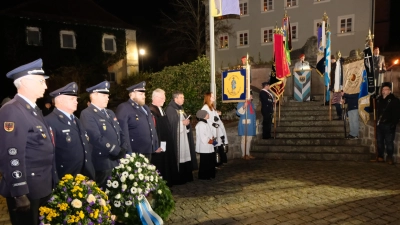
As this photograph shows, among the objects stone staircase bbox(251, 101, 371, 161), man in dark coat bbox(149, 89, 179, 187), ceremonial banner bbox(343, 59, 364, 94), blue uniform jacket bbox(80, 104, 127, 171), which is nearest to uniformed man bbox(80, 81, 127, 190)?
blue uniform jacket bbox(80, 104, 127, 171)

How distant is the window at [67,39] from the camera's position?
86.5 ft

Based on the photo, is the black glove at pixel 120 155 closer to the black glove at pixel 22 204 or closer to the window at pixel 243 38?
the black glove at pixel 22 204

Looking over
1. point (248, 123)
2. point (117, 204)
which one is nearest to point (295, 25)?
point (248, 123)

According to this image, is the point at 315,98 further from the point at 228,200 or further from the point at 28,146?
the point at 28,146

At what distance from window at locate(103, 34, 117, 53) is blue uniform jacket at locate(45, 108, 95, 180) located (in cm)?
2628

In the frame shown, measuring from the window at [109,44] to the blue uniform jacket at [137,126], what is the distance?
24.7m

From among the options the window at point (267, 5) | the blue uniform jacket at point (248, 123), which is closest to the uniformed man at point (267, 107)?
the blue uniform jacket at point (248, 123)

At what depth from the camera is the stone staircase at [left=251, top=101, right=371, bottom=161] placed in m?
9.53

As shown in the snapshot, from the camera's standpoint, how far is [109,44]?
29.0 meters

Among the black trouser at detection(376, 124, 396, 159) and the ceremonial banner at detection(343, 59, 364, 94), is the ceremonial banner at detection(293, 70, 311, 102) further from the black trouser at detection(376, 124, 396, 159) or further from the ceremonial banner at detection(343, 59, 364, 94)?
the black trouser at detection(376, 124, 396, 159)

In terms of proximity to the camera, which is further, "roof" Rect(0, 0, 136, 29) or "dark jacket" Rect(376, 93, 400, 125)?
"roof" Rect(0, 0, 136, 29)

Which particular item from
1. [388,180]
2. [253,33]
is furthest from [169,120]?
[253,33]

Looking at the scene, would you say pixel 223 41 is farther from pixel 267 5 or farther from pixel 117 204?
pixel 117 204

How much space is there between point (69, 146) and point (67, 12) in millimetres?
26133
